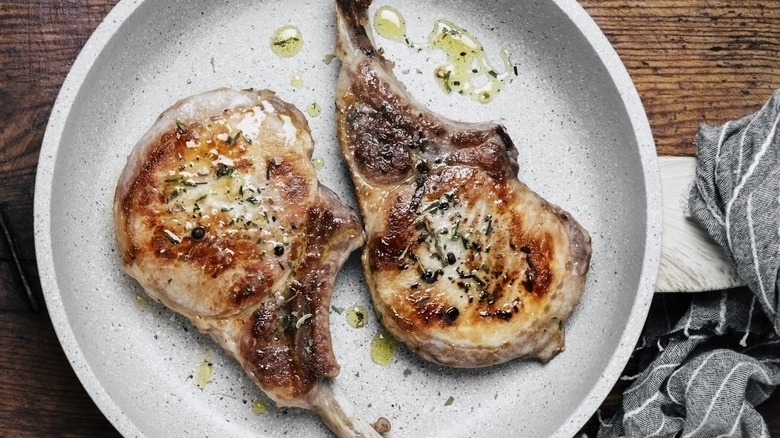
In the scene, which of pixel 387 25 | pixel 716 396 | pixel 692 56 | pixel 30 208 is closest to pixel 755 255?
pixel 716 396

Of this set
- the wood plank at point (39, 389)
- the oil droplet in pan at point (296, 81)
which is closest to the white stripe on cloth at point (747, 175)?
the oil droplet in pan at point (296, 81)

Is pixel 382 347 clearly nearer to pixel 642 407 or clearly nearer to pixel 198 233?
pixel 198 233

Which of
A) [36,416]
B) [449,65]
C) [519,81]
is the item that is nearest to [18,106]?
[36,416]

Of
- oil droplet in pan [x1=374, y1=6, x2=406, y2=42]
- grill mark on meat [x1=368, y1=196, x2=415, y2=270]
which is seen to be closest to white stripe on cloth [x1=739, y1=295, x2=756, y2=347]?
grill mark on meat [x1=368, y1=196, x2=415, y2=270]

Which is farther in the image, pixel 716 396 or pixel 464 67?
pixel 464 67

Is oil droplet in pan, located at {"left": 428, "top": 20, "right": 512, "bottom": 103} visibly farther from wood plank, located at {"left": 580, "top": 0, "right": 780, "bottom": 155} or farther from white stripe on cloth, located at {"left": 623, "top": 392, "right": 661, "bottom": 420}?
white stripe on cloth, located at {"left": 623, "top": 392, "right": 661, "bottom": 420}

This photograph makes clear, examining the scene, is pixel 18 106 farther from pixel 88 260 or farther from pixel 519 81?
pixel 519 81

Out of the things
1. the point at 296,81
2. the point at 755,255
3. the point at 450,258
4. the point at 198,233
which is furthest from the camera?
the point at 296,81
